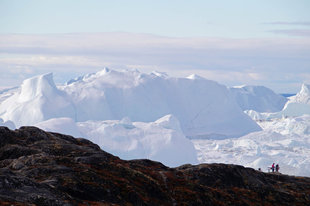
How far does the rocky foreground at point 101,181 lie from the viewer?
17078 mm

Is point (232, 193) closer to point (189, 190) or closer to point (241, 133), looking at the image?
point (189, 190)

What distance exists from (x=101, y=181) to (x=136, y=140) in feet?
282

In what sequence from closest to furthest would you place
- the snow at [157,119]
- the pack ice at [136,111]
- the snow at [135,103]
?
the pack ice at [136,111] < the snow at [157,119] < the snow at [135,103]

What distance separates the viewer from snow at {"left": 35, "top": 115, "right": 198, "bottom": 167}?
4058 inches

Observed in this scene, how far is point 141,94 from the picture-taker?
15700 centimetres

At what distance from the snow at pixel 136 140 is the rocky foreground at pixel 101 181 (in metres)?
70.7

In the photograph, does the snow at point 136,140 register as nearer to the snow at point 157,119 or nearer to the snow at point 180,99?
the snow at point 157,119

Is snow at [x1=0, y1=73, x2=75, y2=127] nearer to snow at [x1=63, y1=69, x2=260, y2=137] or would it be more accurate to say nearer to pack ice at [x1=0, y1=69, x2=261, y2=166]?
pack ice at [x1=0, y1=69, x2=261, y2=166]

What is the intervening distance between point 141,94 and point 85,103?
1794cm

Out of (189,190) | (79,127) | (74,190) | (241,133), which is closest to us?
(74,190)

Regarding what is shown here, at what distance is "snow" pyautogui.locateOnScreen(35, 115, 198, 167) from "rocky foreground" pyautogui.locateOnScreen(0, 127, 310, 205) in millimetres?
70724

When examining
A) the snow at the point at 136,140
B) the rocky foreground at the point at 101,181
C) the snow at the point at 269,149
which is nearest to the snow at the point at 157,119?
the snow at the point at 136,140

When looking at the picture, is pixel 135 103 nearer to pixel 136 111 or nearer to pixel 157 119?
pixel 136 111

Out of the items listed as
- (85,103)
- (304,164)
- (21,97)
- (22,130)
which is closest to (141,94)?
(85,103)
